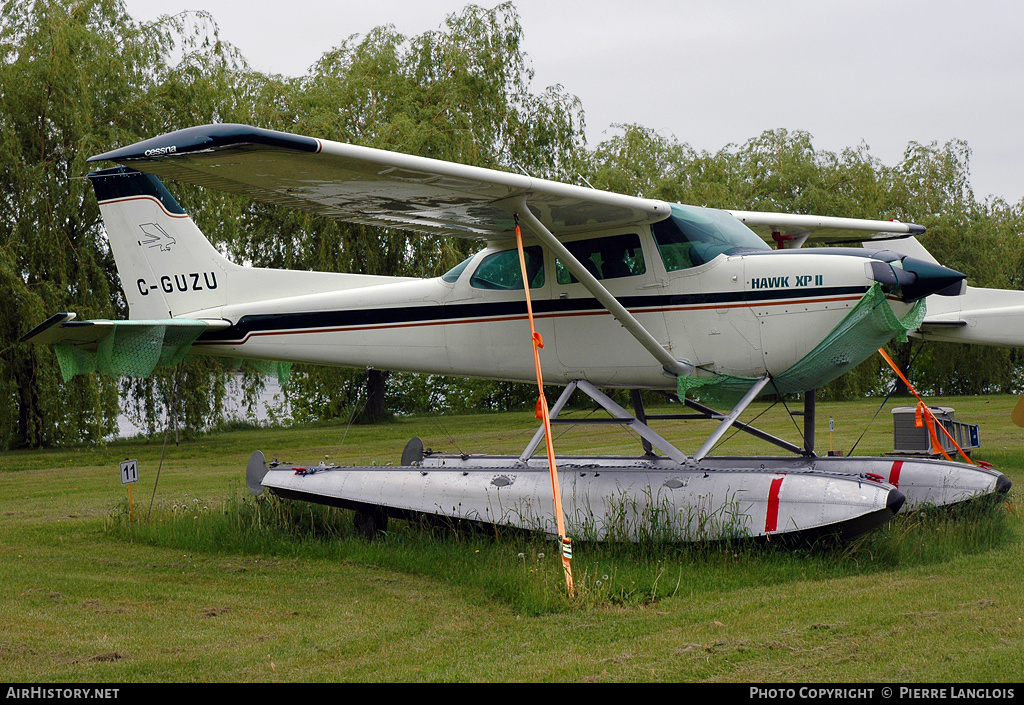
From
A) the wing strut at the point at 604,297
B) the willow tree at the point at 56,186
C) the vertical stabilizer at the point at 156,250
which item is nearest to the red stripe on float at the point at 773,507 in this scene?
the wing strut at the point at 604,297

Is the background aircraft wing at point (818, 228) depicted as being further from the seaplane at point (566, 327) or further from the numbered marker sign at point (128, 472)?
the numbered marker sign at point (128, 472)

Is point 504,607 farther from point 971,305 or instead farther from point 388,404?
point 388,404

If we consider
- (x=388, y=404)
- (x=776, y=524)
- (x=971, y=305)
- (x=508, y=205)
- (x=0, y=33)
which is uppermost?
(x=0, y=33)

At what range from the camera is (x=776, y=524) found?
694 cm

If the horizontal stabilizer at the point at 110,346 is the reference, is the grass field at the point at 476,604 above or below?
below

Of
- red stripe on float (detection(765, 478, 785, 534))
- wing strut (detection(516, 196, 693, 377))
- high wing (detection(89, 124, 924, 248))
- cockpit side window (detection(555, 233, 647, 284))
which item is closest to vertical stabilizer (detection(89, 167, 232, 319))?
high wing (detection(89, 124, 924, 248))

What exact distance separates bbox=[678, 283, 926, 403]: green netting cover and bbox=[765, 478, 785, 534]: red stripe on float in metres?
1.10

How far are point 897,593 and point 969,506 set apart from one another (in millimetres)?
2395

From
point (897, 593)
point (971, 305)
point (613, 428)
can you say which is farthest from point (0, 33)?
point (897, 593)

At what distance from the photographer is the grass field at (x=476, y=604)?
4.73 metres

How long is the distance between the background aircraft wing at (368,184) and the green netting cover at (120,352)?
8.06 feet

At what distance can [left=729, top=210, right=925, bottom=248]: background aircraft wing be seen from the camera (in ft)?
33.8

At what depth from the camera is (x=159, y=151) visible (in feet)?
20.3

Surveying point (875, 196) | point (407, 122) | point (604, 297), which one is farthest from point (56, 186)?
point (875, 196)
